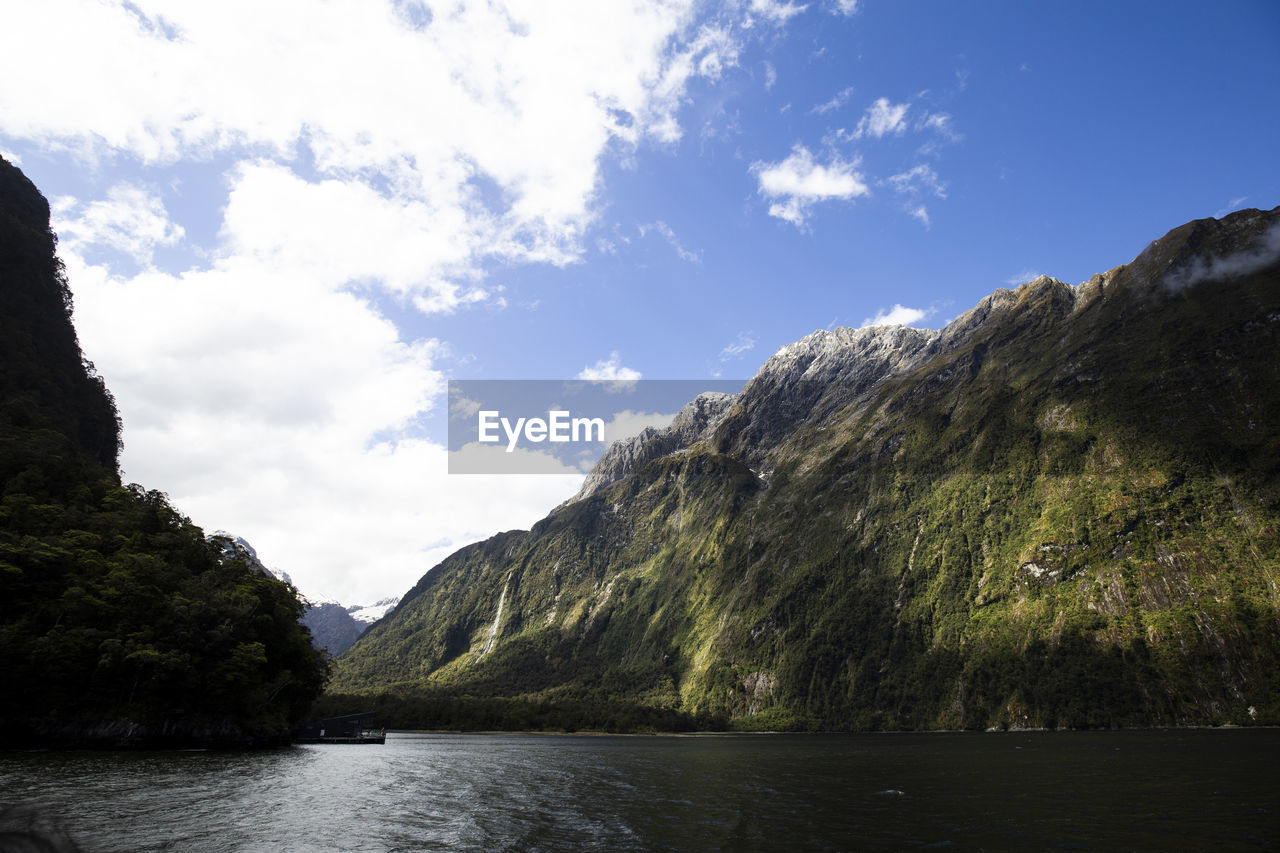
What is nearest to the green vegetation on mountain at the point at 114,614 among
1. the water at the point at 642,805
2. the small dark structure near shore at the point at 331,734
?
the water at the point at 642,805

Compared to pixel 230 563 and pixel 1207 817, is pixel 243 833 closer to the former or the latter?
pixel 1207 817

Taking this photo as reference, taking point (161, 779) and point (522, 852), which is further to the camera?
point (161, 779)

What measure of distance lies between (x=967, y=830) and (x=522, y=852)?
945 inches

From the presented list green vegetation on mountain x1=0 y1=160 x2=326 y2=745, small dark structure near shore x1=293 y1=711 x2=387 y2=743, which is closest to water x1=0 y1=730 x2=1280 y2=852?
green vegetation on mountain x1=0 y1=160 x2=326 y2=745

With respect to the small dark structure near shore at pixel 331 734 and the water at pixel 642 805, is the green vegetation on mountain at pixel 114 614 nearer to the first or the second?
the water at pixel 642 805

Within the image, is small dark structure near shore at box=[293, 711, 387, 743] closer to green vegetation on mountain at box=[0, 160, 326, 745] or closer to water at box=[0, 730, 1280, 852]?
green vegetation on mountain at box=[0, 160, 326, 745]

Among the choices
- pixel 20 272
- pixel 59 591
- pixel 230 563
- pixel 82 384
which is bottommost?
pixel 59 591

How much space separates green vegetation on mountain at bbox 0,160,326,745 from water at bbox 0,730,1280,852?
925 centimetres

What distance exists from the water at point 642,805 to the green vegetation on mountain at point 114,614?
9.25 meters

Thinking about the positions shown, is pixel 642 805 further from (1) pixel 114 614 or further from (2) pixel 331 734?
(2) pixel 331 734

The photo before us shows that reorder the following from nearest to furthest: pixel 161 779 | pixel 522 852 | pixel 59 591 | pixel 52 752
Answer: pixel 522 852, pixel 161 779, pixel 52 752, pixel 59 591

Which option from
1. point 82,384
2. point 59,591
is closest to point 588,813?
point 59,591

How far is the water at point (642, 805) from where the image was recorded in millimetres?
33562

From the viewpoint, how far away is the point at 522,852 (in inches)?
1267
